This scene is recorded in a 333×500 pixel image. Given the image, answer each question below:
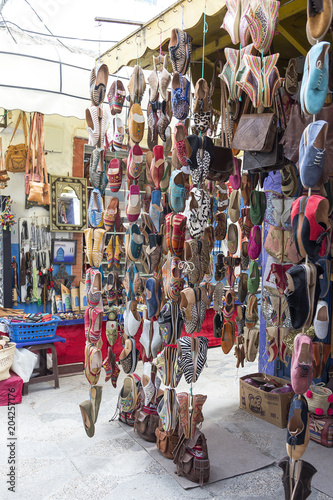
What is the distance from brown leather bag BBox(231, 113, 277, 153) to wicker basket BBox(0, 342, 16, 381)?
2627 mm

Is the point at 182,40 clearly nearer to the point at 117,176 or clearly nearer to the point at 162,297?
the point at 117,176

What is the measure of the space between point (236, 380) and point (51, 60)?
3.28 meters

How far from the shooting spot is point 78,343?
14.3 ft

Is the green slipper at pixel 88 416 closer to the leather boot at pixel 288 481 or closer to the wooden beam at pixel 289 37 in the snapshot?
the leather boot at pixel 288 481

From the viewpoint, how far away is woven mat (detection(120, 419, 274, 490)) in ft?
7.70

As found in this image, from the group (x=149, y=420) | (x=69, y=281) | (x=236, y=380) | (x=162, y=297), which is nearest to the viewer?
(x=162, y=297)

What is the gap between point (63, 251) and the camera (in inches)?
195

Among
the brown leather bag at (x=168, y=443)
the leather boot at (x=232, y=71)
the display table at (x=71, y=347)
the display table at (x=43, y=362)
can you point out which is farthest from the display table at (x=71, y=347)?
the leather boot at (x=232, y=71)

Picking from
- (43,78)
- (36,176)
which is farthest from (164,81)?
(36,176)

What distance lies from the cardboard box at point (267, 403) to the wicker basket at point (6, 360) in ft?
6.35

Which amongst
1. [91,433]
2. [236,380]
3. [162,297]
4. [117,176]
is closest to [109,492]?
[91,433]

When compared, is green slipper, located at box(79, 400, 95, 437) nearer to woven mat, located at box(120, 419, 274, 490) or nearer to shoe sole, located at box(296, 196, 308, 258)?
woven mat, located at box(120, 419, 274, 490)

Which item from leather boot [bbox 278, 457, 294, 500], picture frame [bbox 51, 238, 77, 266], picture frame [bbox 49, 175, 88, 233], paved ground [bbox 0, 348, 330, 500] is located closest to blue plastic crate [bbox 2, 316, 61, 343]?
paved ground [bbox 0, 348, 330, 500]

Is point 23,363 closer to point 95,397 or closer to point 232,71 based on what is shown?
point 95,397
